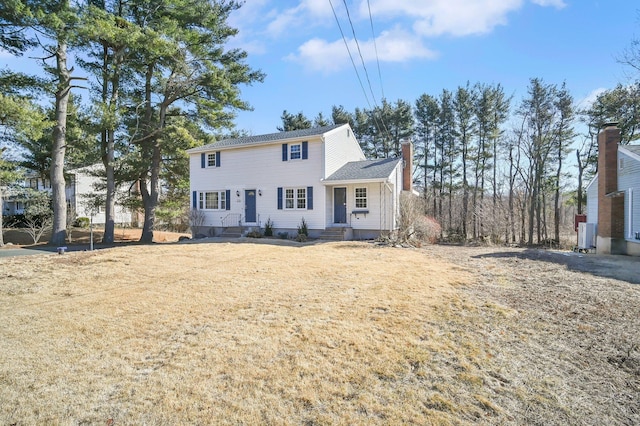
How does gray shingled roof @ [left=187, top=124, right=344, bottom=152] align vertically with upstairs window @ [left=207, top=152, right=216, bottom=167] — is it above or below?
above

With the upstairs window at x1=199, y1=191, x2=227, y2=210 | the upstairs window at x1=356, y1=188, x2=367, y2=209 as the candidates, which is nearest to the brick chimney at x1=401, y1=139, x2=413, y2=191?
the upstairs window at x1=356, y1=188, x2=367, y2=209

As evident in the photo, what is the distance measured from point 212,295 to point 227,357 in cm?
287

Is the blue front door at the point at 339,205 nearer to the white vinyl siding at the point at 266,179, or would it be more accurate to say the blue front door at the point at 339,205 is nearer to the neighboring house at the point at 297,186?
the neighboring house at the point at 297,186

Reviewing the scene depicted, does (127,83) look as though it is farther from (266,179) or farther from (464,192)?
(464,192)

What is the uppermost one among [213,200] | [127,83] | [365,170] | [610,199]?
[127,83]

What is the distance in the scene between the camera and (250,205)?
19984 millimetres

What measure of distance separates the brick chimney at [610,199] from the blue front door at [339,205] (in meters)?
11.5

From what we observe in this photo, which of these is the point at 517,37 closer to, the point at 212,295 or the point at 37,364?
the point at 212,295

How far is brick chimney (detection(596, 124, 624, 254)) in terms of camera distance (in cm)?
1320

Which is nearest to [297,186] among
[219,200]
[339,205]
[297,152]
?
[297,152]

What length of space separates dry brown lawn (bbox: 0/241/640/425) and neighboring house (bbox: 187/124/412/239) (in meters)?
9.97

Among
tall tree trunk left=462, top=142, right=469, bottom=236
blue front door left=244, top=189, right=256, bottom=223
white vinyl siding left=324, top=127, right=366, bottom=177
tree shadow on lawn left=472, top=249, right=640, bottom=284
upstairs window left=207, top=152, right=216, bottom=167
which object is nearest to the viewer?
tree shadow on lawn left=472, top=249, right=640, bottom=284

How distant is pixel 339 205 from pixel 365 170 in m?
2.48

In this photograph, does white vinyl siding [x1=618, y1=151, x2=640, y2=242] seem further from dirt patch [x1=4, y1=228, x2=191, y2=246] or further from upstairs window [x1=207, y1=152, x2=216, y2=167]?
dirt patch [x1=4, y1=228, x2=191, y2=246]
